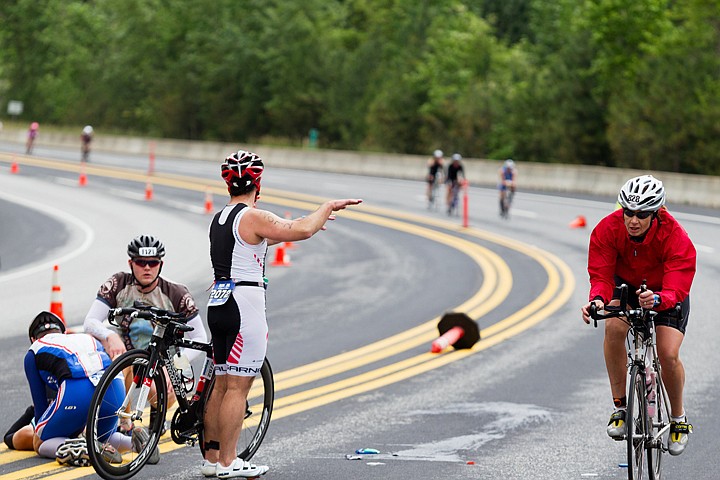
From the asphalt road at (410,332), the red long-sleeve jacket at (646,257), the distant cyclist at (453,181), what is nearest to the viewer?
the red long-sleeve jacket at (646,257)

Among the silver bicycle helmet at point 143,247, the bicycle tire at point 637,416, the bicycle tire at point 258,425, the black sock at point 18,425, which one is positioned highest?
the silver bicycle helmet at point 143,247

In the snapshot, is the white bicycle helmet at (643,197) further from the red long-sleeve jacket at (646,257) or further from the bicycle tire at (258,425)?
the bicycle tire at (258,425)

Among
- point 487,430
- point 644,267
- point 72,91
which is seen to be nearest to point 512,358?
point 487,430

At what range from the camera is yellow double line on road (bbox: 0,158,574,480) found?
11055 mm

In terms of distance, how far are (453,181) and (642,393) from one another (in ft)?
88.5

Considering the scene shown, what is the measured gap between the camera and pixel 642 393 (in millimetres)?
7457

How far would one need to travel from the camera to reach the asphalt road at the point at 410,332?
884 cm

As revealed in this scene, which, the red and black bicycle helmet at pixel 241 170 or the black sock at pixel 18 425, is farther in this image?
the black sock at pixel 18 425

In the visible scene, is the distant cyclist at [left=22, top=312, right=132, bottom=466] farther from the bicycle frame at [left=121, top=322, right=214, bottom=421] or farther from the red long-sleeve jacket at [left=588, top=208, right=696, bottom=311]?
the red long-sleeve jacket at [left=588, top=208, right=696, bottom=311]

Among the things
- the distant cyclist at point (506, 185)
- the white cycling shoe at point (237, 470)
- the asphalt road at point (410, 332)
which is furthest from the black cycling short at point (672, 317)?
the distant cyclist at point (506, 185)

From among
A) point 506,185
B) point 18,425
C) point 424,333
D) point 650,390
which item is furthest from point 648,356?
point 506,185

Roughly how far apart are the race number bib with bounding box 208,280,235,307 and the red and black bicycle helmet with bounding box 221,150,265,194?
1.86 feet

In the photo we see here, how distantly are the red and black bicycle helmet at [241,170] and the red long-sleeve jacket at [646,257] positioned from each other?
209 centimetres

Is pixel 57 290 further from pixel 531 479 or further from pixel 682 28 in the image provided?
pixel 682 28
